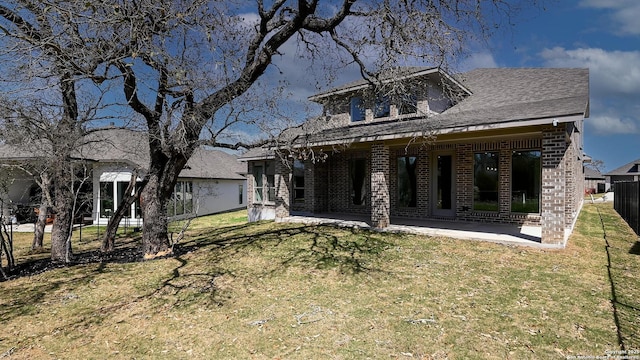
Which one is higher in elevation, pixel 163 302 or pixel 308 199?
pixel 308 199

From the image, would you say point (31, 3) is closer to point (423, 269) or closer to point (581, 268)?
point (423, 269)

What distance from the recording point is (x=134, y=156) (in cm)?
1567

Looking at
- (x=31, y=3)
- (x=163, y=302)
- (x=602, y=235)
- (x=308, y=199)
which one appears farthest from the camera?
(x=308, y=199)

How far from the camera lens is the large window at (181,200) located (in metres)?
17.8

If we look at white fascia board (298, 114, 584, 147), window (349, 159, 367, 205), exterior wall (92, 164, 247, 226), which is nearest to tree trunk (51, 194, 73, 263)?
exterior wall (92, 164, 247, 226)

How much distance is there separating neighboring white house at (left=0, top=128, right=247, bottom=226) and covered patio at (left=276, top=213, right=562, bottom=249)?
565 centimetres

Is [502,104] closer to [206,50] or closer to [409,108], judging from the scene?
[409,108]

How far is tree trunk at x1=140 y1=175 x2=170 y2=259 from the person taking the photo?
27.2 ft

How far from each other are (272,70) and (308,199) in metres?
7.43

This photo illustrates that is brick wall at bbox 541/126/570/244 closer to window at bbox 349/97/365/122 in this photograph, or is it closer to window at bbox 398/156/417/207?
window at bbox 398/156/417/207

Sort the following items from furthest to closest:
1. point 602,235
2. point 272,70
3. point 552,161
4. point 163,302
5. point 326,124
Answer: point 326,124 → point 602,235 → point 272,70 → point 552,161 → point 163,302

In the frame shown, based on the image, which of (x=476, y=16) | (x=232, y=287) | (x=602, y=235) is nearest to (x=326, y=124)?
(x=476, y=16)

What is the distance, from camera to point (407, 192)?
13.1 m

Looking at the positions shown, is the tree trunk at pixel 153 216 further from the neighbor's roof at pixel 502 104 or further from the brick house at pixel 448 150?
the neighbor's roof at pixel 502 104
